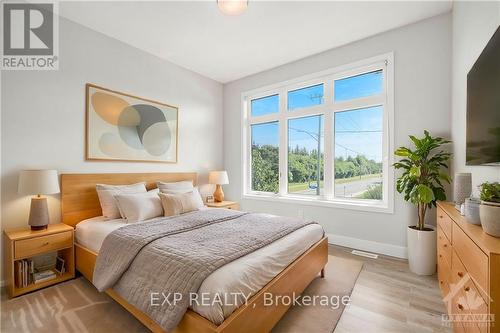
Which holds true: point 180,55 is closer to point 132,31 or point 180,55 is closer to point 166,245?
point 132,31

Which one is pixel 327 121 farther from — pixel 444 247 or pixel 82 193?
pixel 82 193

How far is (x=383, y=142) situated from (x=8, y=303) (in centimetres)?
437

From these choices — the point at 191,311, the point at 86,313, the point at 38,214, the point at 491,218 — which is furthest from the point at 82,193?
the point at 491,218

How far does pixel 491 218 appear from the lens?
1.18m

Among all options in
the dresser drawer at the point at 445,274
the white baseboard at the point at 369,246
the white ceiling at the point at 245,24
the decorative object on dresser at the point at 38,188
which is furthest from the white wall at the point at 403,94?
the decorative object on dresser at the point at 38,188

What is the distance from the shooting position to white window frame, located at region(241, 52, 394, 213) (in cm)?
306

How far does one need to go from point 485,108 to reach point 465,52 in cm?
108

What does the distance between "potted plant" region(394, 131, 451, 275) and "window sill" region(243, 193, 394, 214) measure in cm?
50

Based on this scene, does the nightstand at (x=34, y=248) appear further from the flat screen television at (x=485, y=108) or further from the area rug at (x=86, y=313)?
the flat screen television at (x=485, y=108)

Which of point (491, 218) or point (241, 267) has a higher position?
point (491, 218)

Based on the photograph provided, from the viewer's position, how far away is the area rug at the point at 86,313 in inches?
68.2

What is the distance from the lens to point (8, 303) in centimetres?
202

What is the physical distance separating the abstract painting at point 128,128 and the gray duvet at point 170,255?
4.39 ft

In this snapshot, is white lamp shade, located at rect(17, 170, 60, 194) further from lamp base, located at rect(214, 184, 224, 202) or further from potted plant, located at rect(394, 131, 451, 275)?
potted plant, located at rect(394, 131, 451, 275)
